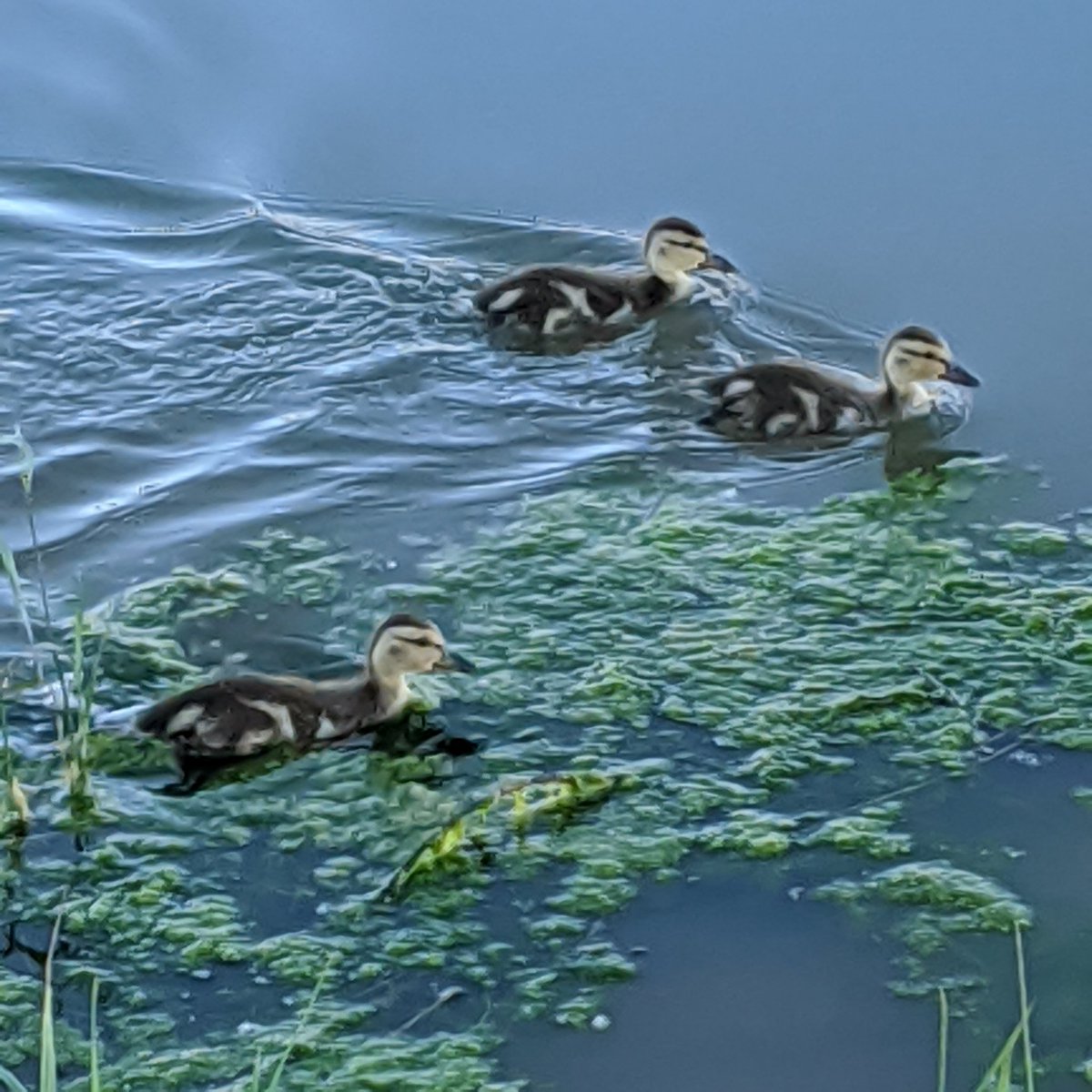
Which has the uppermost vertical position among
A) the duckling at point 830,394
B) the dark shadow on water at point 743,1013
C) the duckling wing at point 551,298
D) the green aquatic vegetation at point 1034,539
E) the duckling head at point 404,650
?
the duckling wing at point 551,298

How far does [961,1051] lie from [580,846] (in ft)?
2.43

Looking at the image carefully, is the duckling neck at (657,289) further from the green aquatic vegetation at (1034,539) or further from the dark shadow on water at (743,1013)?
the dark shadow on water at (743,1013)

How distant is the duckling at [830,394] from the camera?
5328 millimetres

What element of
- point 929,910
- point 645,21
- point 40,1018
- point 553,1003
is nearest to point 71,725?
point 40,1018

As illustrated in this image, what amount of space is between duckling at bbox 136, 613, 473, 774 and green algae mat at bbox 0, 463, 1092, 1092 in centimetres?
5

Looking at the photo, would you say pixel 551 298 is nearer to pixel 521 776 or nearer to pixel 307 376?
pixel 307 376

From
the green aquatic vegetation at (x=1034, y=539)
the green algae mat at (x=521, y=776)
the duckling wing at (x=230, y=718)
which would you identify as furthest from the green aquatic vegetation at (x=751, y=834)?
the green aquatic vegetation at (x=1034, y=539)

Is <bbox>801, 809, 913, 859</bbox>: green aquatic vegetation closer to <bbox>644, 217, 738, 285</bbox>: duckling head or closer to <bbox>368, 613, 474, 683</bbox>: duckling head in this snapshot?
<bbox>368, 613, 474, 683</bbox>: duckling head

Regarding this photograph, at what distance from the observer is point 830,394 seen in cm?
540

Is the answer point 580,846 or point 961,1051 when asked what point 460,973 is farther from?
point 961,1051

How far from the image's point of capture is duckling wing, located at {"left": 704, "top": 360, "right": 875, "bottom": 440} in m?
5.32

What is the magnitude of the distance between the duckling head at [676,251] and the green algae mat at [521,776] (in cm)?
104

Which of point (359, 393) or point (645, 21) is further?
point (645, 21)

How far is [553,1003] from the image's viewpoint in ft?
11.4
